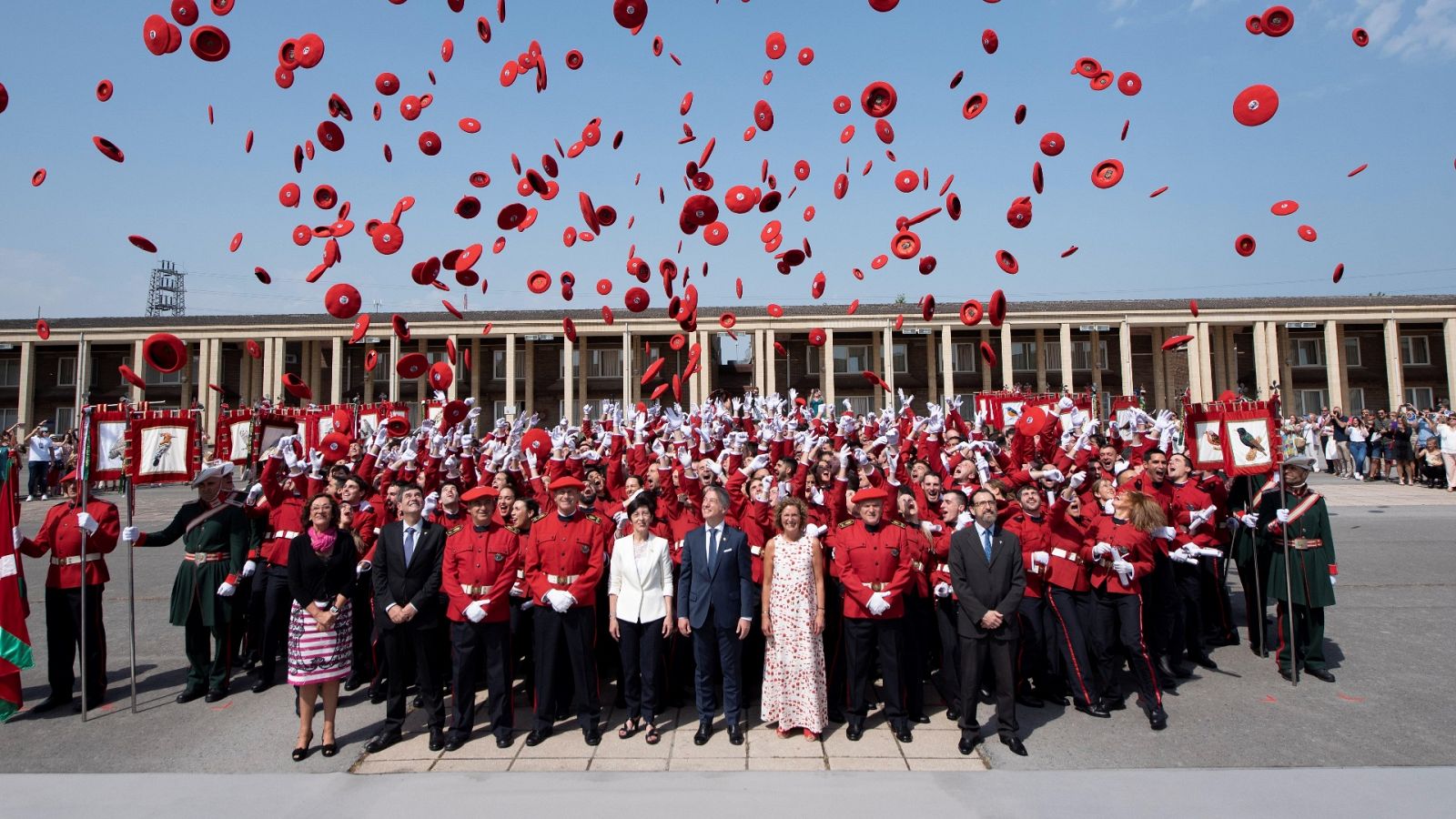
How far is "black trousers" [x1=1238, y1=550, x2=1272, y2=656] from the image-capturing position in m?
7.71

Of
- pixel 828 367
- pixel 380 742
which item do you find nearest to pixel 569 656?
pixel 380 742

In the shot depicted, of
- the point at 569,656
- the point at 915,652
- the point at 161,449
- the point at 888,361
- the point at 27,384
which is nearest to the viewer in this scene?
the point at 569,656

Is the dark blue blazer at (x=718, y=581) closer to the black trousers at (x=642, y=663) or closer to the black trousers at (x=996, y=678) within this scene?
the black trousers at (x=642, y=663)

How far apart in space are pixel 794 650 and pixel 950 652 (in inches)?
50.6

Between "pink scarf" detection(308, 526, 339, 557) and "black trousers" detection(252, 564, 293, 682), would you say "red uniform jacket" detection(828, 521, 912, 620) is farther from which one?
"black trousers" detection(252, 564, 293, 682)

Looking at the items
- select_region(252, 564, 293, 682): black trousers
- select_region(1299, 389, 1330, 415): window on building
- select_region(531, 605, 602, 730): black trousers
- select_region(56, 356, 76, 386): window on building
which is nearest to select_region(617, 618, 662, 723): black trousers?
select_region(531, 605, 602, 730): black trousers

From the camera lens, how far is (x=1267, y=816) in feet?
14.6

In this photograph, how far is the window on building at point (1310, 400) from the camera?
1709 inches

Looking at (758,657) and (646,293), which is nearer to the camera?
(758,657)

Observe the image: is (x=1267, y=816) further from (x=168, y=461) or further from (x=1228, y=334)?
(x=1228, y=334)

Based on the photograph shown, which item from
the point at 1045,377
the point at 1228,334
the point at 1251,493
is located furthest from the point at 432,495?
the point at 1228,334

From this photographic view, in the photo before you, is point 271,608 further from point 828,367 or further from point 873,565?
point 828,367

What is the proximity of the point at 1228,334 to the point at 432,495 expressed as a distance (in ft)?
153

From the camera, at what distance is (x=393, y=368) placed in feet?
138
